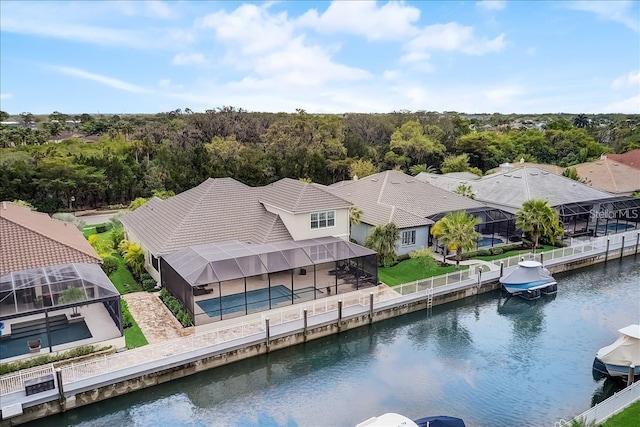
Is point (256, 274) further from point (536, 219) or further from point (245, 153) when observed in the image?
point (245, 153)

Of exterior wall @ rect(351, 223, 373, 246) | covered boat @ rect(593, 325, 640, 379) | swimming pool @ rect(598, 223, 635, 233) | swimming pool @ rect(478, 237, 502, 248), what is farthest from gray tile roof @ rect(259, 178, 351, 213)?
swimming pool @ rect(598, 223, 635, 233)

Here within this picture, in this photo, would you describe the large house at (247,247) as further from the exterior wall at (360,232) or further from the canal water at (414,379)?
the canal water at (414,379)

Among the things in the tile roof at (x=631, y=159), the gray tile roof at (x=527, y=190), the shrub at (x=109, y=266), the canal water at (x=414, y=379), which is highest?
the tile roof at (x=631, y=159)

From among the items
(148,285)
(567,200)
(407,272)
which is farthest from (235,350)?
(567,200)

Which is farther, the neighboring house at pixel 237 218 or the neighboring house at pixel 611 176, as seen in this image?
the neighboring house at pixel 611 176

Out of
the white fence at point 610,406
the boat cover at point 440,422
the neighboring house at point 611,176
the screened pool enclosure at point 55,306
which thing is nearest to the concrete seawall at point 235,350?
the screened pool enclosure at point 55,306

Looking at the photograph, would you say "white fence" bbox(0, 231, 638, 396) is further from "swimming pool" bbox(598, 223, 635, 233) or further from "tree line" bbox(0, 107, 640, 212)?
"tree line" bbox(0, 107, 640, 212)

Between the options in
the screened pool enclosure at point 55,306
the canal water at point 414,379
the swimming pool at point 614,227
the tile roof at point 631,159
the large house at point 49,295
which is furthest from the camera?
the tile roof at point 631,159
